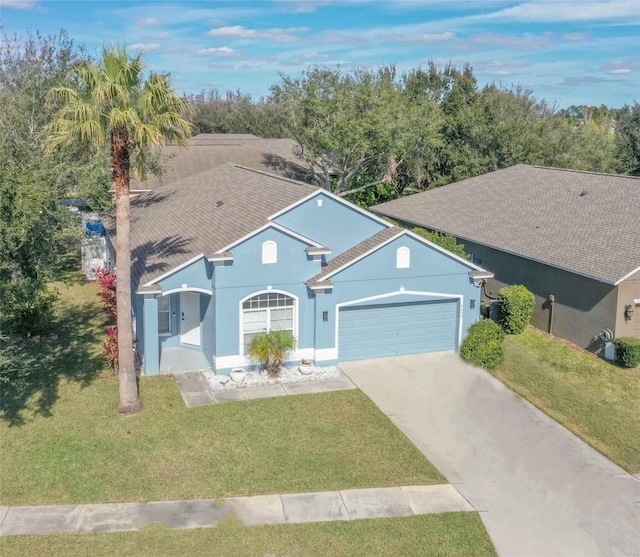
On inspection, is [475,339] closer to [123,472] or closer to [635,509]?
[635,509]

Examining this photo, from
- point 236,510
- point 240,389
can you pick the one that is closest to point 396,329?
point 240,389

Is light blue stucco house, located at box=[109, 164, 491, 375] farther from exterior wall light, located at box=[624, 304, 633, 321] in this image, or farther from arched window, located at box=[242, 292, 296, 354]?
exterior wall light, located at box=[624, 304, 633, 321]

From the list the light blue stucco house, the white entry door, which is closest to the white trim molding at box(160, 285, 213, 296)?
the light blue stucco house

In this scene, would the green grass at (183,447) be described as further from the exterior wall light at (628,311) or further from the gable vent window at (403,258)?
the exterior wall light at (628,311)

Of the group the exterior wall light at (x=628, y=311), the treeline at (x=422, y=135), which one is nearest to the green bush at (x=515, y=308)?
the exterior wall light at (x=628, y=311)

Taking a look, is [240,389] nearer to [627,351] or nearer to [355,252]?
[355,252]

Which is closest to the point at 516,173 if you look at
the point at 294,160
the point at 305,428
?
the point at 294,160
